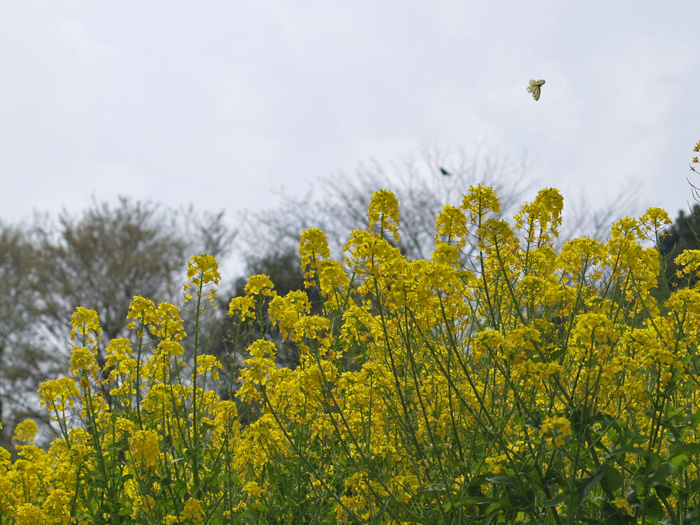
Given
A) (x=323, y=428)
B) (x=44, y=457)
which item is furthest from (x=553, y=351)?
(x=44, y=457)

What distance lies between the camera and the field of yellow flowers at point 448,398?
2.41 m

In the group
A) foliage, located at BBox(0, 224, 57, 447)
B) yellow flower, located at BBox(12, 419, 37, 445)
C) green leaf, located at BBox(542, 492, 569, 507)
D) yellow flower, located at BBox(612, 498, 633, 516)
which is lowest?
yellow flower, located at BBox(612, 498, 633, 516)

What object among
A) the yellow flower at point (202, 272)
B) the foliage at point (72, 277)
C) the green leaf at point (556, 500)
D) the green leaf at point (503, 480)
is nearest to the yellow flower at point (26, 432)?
the yellow flower at point (202, 272)

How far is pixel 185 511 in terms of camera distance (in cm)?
317

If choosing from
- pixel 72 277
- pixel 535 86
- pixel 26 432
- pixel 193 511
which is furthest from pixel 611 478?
pixel 72 277

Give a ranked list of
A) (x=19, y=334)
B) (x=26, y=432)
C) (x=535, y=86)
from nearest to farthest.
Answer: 1. (x=535, y=86)
2. (x=26, y=432)
3. (x=19, y=334)

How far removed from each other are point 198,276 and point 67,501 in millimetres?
1497

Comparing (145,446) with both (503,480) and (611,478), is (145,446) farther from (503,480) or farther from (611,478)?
(611,478)

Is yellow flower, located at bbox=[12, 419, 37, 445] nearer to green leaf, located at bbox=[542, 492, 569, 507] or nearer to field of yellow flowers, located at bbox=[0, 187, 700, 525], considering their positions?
field of yellow flowers, located at bbox=[0, 187, 700, 525]

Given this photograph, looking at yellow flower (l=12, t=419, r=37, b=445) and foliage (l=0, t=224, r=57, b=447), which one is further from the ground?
foliage (l=0, t=224, r=57, b=447)

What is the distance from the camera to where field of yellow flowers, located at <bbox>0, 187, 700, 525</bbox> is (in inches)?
94.8

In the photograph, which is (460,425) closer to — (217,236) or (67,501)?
(67,501)

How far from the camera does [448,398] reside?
10.5ft

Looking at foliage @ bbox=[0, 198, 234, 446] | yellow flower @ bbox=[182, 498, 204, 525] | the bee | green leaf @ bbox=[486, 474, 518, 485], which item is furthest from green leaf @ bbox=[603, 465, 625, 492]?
foliage @ bbox=[0, 198, 234, 446]
